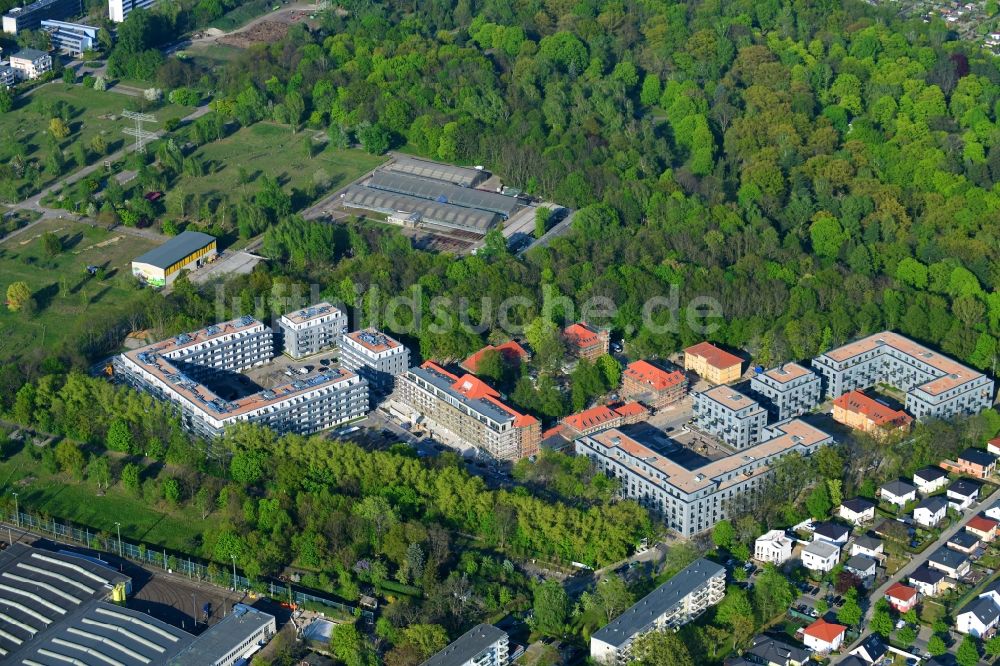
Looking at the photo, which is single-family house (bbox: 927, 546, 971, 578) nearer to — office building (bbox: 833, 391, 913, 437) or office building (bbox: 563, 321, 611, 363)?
office building (bbox: 833, 391, 913, 437)

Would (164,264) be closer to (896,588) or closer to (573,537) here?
(573,537)

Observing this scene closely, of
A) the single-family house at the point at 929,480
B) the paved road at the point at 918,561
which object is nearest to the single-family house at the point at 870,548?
the paved road at the point at 918,561

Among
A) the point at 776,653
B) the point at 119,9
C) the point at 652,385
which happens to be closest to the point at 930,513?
the point at 776,653

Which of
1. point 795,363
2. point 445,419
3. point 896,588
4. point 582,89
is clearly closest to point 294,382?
point 445,419

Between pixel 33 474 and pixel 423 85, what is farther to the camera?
pixel 423 85

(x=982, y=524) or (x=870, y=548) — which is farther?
(x=982, y=524)

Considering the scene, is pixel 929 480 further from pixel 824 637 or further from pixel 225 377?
pixel 225 377

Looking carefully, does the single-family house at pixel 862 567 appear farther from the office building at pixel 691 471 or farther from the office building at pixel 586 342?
the office building at pixel 586 342
